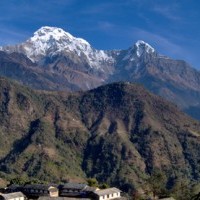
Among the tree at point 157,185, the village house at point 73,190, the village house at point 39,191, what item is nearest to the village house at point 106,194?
the village house at point 73,190

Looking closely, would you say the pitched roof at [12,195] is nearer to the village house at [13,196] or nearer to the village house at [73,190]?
the village house at [13,196]

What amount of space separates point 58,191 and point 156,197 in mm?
37178

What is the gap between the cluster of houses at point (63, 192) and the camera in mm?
155000

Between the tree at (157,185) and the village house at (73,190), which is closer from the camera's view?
the tree at (157,185)

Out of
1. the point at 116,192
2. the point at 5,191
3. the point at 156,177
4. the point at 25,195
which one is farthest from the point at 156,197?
the point at 5,191

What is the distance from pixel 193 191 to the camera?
151 meters

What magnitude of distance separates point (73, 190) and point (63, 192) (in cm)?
436

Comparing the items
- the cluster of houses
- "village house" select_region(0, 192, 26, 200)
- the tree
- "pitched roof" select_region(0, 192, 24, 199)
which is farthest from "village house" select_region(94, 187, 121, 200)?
"pitched roof" select_region(0, 192, 24, 199)

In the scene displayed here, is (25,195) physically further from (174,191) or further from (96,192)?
(174,191)

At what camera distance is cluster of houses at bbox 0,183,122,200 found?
509 ft

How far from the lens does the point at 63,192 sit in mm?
168875

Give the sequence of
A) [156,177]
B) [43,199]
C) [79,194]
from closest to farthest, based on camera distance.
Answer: [43,199] → [156,177] → [79,194]

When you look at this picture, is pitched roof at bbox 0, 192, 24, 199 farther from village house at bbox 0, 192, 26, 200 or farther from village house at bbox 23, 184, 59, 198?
village house at bbox 23, 184, 59, 198

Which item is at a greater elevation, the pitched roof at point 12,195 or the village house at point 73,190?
the village house at point 73,190
